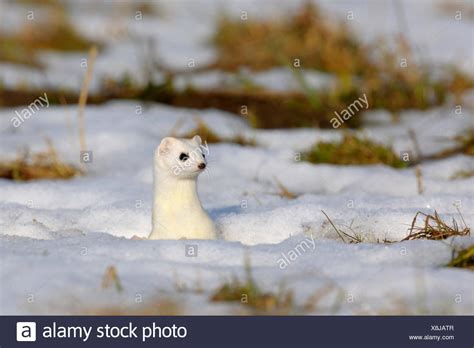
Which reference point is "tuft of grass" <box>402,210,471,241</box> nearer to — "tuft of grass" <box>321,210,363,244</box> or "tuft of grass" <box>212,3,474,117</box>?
"tuft of grass" <box>321,210,363,244</box>

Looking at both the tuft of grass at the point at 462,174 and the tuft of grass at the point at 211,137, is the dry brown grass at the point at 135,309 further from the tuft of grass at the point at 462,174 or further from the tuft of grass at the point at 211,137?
the tuft of grass at the point at 211,137

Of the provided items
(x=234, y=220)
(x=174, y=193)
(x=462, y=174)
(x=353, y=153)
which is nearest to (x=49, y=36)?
(x=353, y=153)

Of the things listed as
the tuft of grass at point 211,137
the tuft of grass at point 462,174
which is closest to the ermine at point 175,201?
the tuft of grass at point 462,174

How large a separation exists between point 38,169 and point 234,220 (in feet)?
6.11

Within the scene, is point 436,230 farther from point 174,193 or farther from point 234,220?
point 174,193

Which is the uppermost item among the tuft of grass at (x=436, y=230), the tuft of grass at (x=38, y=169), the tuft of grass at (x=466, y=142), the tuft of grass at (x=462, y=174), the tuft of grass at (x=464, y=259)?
the tuft of grass at (x=466, y=142)

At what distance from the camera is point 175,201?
13.3 ft

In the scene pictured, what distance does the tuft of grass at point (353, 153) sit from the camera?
19.5 feet

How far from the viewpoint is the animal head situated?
155 inches

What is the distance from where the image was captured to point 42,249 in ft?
12.7

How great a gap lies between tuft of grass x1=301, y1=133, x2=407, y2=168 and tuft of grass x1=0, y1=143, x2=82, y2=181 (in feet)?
5.21

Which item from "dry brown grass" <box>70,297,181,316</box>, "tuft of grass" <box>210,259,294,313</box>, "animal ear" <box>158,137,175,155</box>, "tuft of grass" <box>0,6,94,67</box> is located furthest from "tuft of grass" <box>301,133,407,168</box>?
"tuft of grass" <box>0,6,94,67</box>

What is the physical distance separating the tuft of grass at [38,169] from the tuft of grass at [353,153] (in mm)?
1587

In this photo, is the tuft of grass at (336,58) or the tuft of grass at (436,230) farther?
the tuft of grass at (336,58)
